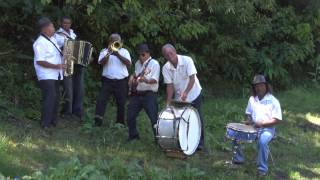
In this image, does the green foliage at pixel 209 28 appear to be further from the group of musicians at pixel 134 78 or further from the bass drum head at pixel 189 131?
the bass drum head at pixel 189 131

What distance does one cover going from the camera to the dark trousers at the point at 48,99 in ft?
33.1

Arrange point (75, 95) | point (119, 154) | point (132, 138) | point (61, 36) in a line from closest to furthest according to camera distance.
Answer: point (119, 154)
point (132, 138)
point (61, 36)
point (75, 95)

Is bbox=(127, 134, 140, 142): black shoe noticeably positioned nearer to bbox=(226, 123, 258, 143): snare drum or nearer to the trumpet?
the trumpet

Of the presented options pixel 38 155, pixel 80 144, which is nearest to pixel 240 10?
pixel 80 144

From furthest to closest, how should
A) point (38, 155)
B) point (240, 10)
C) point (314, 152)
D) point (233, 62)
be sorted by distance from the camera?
1. point (233, 62)
2. point (240, 10)
3. point (314, 152)
4. point (38, 155)

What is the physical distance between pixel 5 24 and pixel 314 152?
6.80 meters

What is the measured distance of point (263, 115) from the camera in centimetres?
905

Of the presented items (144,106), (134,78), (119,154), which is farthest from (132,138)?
(134,78)

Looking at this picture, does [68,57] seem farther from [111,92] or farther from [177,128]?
[177,128]

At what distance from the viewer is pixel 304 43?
17312 millimetres

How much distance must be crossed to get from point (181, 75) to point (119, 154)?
1.63 m

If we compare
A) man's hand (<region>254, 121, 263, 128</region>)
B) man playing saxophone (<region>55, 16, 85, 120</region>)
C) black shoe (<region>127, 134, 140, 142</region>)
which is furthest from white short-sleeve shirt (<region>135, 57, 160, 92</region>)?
man's hand (<region>254, 121, 263, 128</region>)

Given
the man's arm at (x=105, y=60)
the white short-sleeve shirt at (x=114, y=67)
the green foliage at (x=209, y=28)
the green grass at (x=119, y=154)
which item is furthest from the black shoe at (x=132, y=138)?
the green foliage at (x=209, y=28)

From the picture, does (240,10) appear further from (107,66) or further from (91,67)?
(107,66)
